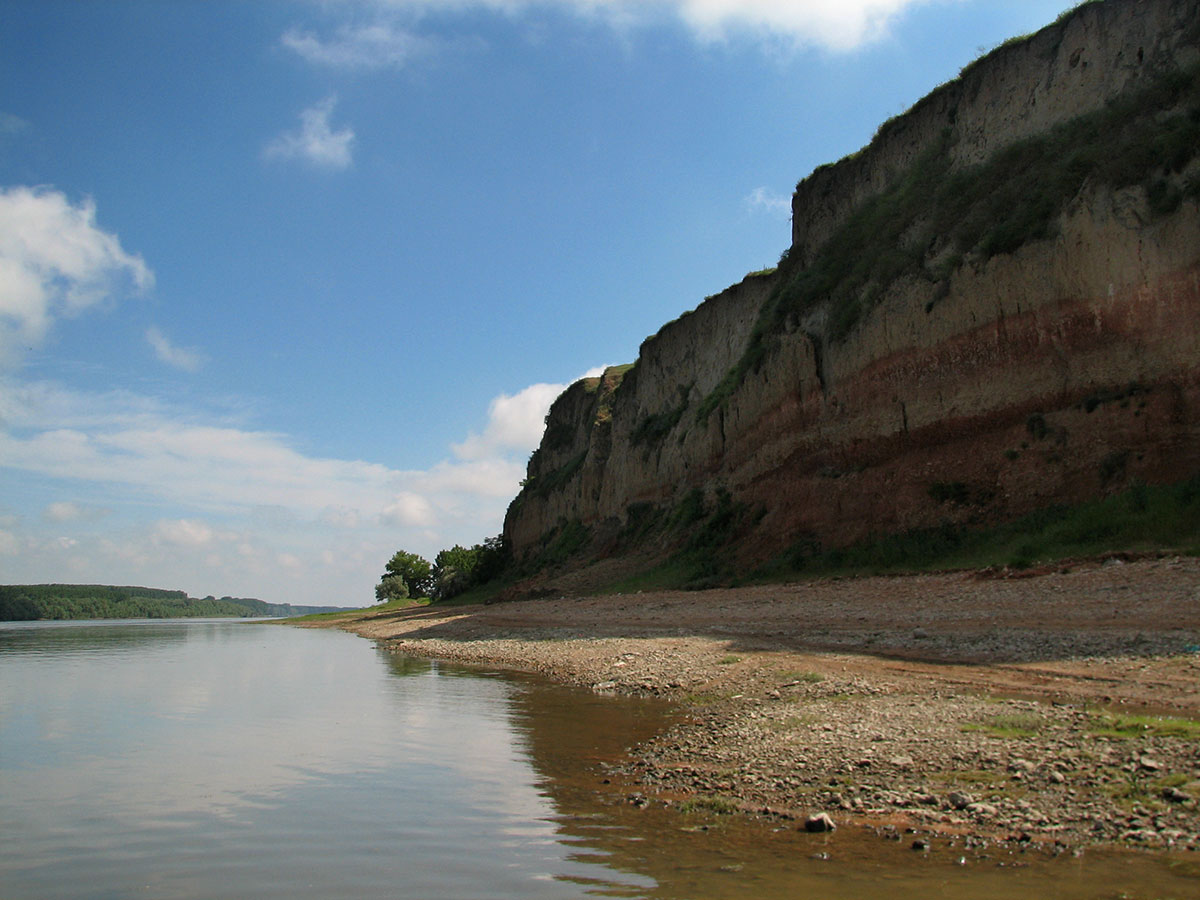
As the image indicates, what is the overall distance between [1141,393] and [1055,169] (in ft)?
22.8

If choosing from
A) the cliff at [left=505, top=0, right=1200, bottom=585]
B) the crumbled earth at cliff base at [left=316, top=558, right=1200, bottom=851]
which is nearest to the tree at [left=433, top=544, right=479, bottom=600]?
the cliff at [left=505, top=0, right=1200, bottom=585]

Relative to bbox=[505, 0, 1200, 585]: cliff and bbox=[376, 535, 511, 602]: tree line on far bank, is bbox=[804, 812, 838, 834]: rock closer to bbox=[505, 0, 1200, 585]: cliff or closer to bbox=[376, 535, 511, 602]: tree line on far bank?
bbox=[505, 0, 1200, 585]: cliff

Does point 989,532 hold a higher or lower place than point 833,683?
higher

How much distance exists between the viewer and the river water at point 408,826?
15.5 feet

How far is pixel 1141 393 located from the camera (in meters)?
16.9

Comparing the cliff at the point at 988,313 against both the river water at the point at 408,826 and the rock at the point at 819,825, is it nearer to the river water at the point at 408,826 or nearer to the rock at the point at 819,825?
the river water at the point at 408,826

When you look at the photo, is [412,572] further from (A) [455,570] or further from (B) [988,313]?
(B) [988,313]

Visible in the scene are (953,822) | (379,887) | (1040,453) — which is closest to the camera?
(379,887)

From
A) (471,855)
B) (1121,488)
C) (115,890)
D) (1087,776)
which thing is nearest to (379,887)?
(471,855)

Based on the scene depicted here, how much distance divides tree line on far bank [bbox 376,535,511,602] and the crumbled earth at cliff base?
4332 centimetres

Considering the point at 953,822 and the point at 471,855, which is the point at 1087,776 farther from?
the point at 471,855

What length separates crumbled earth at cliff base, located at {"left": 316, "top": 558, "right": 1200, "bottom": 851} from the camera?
18.0ft

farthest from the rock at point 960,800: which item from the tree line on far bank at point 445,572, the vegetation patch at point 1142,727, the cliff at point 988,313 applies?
the tree line on far bank at point 445,572

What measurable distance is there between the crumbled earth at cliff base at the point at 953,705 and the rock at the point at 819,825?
194 mm
